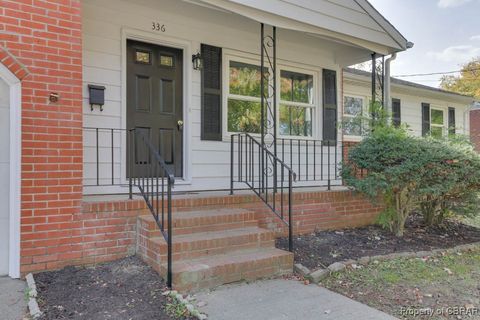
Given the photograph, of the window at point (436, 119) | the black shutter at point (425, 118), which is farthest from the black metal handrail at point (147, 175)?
the window at point (436, 119)

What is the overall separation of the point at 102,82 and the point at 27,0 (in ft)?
4.24

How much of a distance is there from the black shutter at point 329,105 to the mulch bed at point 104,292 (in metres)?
4.21

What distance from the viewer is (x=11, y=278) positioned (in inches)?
126

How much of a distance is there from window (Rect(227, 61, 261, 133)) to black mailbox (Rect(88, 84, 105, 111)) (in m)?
1.85

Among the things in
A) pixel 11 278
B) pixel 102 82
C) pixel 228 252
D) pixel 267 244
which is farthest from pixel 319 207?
pixel 11 278

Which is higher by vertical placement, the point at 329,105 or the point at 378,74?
the point at 378,74

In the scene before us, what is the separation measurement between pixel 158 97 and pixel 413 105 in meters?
7.76

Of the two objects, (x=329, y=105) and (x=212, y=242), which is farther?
(x=329, y=105)

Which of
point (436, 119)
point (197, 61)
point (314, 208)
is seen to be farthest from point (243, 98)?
point (436, 119)

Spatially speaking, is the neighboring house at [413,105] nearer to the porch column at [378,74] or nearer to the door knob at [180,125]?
the porch column at [378,74]

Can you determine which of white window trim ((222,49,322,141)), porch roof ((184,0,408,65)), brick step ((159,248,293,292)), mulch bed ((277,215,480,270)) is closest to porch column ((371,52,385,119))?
porch roof ((184,0,408,65))

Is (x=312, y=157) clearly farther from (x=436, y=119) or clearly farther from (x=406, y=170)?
(x=436, y=119)

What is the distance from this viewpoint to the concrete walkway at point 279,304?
2736 mm

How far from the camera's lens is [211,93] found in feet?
17.1
